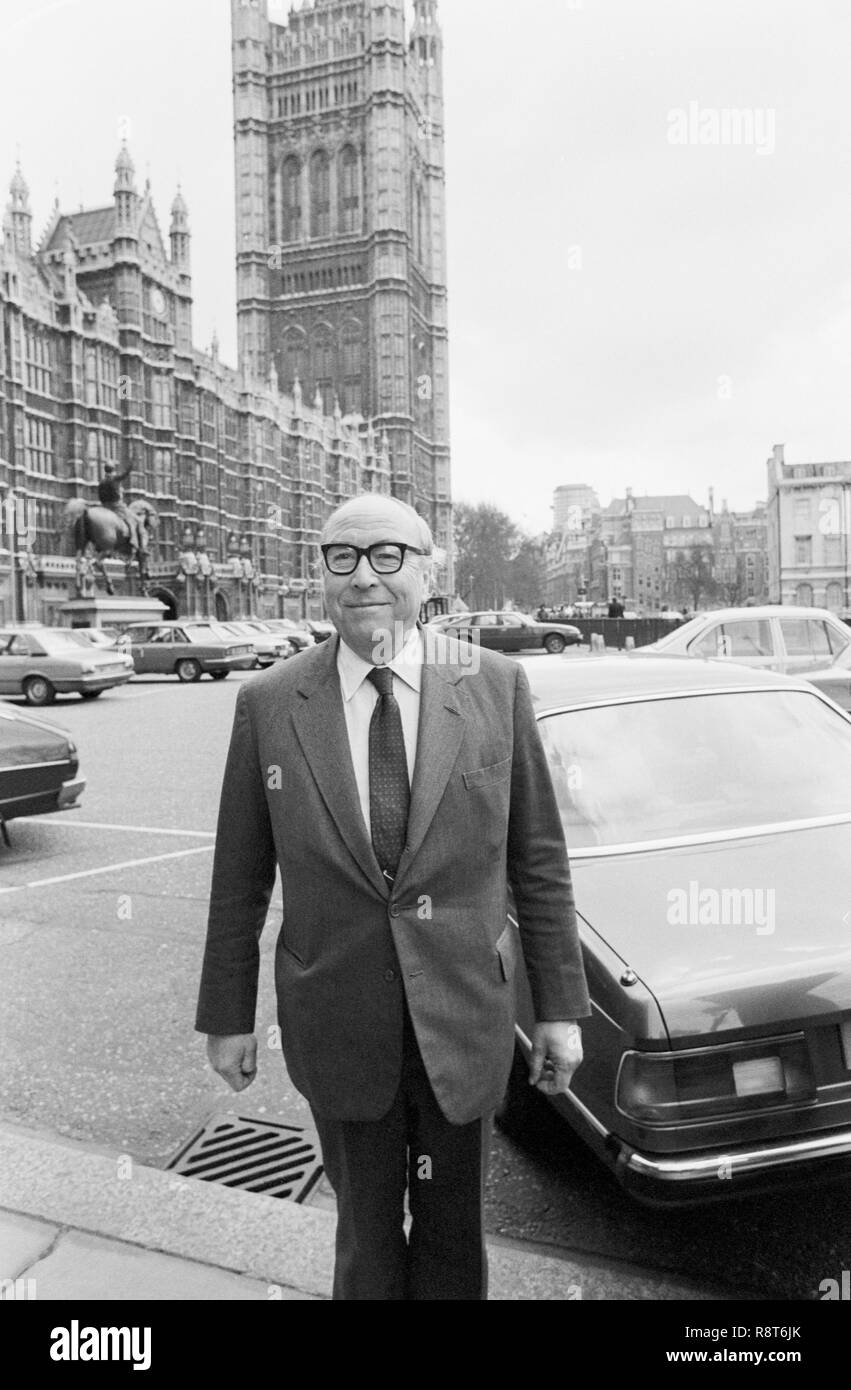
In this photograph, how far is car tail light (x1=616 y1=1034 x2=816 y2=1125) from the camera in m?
2.51

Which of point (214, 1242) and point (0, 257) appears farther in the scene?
point (0, 257)

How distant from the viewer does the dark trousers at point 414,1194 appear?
2145mm

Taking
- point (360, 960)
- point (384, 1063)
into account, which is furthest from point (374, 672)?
point (384, 1063)

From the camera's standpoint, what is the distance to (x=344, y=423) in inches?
4168

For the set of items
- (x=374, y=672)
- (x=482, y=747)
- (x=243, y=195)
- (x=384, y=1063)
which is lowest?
(x=384, y=1063)

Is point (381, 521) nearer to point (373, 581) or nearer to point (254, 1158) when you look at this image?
point (373, 581)

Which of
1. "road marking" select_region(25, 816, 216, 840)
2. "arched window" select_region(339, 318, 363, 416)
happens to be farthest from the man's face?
"arched window" select_region(339, 318, 363, 416)

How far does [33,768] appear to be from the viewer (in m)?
7.48

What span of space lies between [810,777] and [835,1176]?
148 centimetres

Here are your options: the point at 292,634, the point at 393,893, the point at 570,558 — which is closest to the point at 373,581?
the point at 393,893

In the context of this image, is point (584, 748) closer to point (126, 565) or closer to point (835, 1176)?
point (835, 1176)

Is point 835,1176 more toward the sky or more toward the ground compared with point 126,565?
more toward the ground

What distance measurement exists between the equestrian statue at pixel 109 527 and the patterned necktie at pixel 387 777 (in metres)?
50.8

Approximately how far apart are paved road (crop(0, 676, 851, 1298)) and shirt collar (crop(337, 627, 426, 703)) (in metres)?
1.76
